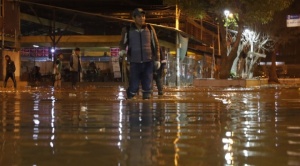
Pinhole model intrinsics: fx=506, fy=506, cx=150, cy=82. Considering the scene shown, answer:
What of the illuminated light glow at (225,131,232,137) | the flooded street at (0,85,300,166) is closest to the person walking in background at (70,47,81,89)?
the flooded street at (0,85,300,166)

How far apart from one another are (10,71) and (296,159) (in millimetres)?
20533

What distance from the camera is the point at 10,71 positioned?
23.6m

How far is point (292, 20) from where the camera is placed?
138 ft

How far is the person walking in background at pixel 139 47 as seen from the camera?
1105cm

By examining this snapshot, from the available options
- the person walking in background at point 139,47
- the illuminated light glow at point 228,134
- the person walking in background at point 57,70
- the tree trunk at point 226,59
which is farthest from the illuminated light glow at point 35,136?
the tree trunk at point 226,59

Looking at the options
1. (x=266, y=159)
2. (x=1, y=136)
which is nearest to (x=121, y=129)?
(x=1, y=136)

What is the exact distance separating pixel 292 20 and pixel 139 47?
110 ft

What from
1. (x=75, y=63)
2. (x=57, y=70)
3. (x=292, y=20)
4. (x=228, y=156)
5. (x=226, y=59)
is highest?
(x=292, y=20)

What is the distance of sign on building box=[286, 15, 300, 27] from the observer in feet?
134

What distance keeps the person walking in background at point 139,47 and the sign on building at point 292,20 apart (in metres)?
31.6

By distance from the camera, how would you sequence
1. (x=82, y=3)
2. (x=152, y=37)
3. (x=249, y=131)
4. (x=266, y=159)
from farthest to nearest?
(x=82, y=3)
(x=152, y=37)
(x=249, y=131)
(x=266, y=159)

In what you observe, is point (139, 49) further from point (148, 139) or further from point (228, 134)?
point (148, 139)

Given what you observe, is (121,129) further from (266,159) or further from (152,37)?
(152,37)

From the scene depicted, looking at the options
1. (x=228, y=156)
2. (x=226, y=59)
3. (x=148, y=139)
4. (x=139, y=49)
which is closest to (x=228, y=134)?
(x=148, y=139)
